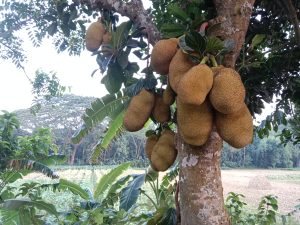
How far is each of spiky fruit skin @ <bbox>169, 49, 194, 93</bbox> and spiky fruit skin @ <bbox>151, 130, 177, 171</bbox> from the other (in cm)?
31

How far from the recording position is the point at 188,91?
0.80 meters

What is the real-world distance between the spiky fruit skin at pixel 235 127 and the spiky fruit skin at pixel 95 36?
2.49 feet

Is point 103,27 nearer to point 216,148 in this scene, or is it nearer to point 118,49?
point 118,49

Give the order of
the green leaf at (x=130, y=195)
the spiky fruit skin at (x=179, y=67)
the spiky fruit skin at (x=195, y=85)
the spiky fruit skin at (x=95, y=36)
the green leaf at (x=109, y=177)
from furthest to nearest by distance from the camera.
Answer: the green leaf at (x=109, y=177) → the green leaf at (x=130, y=195) → the spiky fruit skin at (x=95, y=36) → the spiky fruit skin at (x=179, y=67) → the spiky fruit skin at (x=195, y=85)

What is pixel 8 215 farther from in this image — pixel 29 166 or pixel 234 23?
pixel 234 23

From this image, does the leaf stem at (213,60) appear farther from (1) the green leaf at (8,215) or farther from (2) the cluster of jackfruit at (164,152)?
(1) the green leaf at (8,215)

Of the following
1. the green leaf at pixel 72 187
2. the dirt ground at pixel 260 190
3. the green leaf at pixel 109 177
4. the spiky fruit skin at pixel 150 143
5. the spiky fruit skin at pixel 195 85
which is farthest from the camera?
the dirt ground at pixel 260 190

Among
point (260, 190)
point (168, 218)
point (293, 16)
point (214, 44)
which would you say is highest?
point (293, 16)

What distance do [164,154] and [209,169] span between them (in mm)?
305

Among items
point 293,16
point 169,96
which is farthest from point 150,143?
point 293,16

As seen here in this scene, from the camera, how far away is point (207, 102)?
2.91ft

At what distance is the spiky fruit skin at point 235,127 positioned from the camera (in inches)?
33.7

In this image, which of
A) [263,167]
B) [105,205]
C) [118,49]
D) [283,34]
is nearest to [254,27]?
[283,34]

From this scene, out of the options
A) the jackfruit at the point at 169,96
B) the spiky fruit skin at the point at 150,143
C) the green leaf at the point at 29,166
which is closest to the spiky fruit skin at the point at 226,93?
the jackfruit at the point at 169,96
